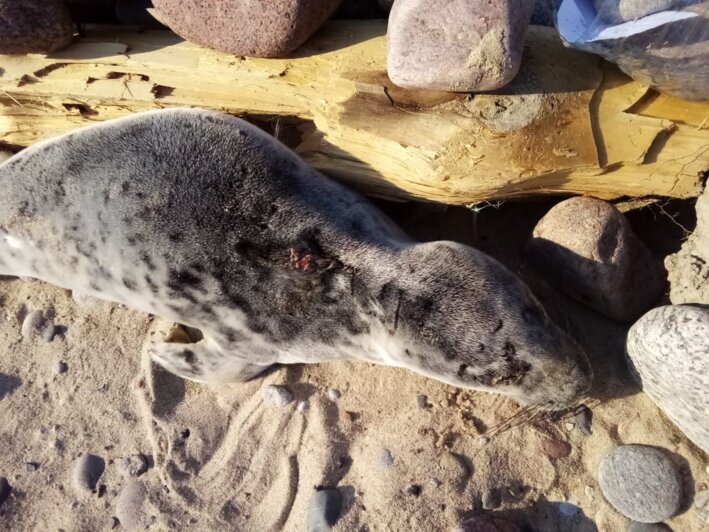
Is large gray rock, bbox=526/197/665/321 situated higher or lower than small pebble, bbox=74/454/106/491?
higher

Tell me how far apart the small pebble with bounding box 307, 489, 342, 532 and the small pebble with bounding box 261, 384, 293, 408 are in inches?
21.8

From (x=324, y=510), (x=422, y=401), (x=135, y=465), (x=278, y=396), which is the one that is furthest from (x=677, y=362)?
(x=135, y=465)

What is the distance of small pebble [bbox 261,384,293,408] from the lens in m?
3.95

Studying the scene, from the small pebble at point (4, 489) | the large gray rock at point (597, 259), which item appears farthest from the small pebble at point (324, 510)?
the small pebble at point (4, 489)

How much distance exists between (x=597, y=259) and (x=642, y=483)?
1.19 meters

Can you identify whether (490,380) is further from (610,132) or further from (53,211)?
(53,211)

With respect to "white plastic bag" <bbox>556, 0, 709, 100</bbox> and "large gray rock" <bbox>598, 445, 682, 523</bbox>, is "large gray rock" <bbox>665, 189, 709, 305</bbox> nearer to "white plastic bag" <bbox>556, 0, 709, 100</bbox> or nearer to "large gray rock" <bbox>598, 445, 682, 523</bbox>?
"white plastic bag" <bbox>556, 0, 709, 100</bbox>

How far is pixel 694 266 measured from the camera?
3.35 metres

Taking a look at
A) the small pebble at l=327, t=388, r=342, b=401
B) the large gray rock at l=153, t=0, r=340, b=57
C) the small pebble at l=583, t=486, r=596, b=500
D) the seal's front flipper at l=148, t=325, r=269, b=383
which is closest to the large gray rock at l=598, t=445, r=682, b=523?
the small pebble at l=583, t=486, r=596, b=500

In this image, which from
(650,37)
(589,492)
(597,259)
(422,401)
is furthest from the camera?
(422,401)

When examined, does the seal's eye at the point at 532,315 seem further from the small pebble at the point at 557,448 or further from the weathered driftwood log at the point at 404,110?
the small pebble at the point at 557,448

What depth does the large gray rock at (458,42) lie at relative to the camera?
2865 mm

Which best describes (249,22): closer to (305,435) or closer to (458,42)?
(458,42)

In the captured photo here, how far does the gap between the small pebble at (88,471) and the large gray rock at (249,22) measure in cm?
256
